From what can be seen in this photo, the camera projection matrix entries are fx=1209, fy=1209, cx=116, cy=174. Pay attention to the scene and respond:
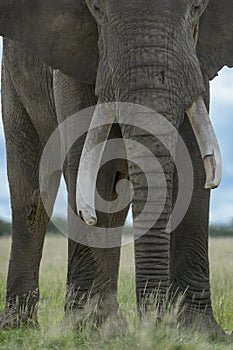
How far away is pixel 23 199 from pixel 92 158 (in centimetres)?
285

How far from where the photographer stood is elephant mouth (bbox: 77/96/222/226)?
22.9 ft

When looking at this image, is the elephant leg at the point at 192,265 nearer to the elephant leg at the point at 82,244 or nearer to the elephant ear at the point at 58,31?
the elephant leg at the point at 82,244

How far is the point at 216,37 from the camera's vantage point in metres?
7.88

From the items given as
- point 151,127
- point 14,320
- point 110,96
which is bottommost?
point 14,320

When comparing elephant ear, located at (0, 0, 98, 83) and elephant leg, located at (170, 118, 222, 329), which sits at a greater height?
elephant ear, located at (0, 0, 98, 83)

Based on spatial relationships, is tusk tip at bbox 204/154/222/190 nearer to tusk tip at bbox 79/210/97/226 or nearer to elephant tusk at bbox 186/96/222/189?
elephant tusk at bbox 186/96/222/189

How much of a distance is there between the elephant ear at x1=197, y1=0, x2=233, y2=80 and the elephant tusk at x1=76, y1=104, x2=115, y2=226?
838 millimetres

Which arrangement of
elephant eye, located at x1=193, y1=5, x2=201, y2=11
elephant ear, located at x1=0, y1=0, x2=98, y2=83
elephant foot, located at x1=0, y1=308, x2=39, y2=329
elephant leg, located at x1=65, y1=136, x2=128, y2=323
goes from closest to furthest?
elephant eye, located at x1=193, y1=5, x2=201, y2=11
elephant ear, located at x1=0, y1=0, x2=98, y2=83
elephant leg, located at x1=65, y1=136, x2=128, y2=323
elephant foot, located at x1=0, y1=308, x2=39, y2=329

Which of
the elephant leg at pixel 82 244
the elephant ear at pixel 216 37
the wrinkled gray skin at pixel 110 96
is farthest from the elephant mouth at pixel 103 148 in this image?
the elephant ear at pixel 216 37

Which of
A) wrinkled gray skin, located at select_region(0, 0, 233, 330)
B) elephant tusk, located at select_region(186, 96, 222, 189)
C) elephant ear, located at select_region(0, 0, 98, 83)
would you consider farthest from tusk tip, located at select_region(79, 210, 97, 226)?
elephant ear, located at select_region(0, 0, 98, 83)

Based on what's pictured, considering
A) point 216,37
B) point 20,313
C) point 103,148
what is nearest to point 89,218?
point 103,148

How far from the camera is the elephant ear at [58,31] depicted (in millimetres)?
7715

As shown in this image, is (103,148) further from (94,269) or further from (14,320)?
(14,320)

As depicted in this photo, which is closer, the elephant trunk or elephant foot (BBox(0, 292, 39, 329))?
the elephant trunk
